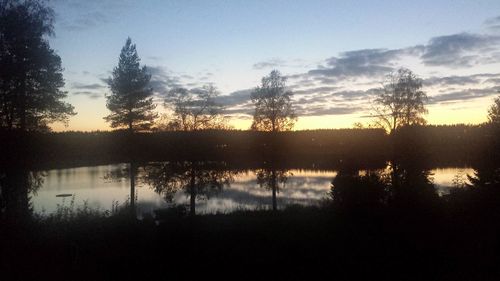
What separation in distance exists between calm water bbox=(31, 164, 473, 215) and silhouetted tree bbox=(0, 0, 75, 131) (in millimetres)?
5810

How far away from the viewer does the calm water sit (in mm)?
27891

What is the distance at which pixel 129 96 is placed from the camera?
139 feet

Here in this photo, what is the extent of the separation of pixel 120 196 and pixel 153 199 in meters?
3.00

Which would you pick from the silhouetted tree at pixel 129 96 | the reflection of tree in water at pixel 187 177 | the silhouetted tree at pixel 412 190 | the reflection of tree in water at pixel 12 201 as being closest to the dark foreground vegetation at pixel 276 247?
the silhouetted tree at pixel 412 190

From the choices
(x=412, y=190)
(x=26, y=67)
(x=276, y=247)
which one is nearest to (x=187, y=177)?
(x=26, y=67)

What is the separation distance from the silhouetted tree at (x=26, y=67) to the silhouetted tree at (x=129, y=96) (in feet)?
43.8

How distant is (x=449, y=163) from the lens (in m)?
63.9

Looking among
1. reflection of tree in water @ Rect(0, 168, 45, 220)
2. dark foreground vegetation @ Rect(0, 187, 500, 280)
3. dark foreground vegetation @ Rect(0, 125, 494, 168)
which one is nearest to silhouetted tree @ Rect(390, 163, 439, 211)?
dark foreground vegetation @ Rect(0, 187, 500, 280)

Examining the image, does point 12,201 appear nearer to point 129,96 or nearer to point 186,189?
point 186,189

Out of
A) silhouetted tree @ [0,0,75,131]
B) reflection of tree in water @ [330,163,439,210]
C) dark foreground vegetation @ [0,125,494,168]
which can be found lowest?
reflection of tree in water @ [330,163,439,210]

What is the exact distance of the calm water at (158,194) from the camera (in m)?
27.9

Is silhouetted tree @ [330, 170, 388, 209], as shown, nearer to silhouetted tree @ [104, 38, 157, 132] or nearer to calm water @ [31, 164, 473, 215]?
calm water @ [31, 164, 473, 215]

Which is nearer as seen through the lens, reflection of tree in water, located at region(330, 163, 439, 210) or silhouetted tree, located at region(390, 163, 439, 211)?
silhouetted tree, located at region(390, 163, 439, 211)

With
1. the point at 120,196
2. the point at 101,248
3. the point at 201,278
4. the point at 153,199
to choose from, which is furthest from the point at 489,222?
the point at 120,196
